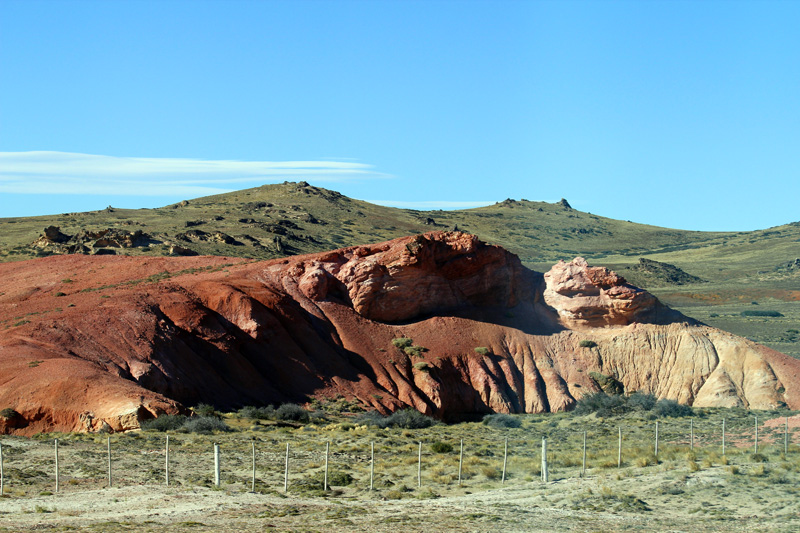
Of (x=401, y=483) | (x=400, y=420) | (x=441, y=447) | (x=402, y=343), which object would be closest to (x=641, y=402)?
(x=402, y=343)

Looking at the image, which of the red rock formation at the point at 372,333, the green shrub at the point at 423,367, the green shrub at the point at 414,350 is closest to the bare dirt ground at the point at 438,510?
the red rock formation at the point at 372,333

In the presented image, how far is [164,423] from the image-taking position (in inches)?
1166

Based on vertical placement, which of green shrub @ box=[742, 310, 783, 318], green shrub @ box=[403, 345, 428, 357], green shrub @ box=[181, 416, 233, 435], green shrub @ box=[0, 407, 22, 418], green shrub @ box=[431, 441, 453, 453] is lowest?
green shrub @ box=[431, 441, 453, 453]

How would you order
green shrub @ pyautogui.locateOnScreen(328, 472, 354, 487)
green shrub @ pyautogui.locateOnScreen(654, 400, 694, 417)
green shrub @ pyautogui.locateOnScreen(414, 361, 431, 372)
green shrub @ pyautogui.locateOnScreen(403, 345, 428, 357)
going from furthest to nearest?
1. green shrub @ pyautogui.locateOnScreen(403, 345, 428, 357)
2. green shrub @ pyautogui.locateOnScreen(414, 361, 431, 372)
3. green shrub @ pyautogui.locateOnScreen(654, 400, 694, 417)
4. green shrub @ pyautogui.locateOnScreen(328, 472, 354, 487)

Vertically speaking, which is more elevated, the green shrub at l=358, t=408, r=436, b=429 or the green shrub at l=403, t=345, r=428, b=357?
the green shrub at l=403, t=345, r=428, b=357

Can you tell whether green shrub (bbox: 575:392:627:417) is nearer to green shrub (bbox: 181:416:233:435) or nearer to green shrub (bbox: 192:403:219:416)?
green shrub (bbox: 192:403:219:416)

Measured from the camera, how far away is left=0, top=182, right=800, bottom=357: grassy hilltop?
259 ft

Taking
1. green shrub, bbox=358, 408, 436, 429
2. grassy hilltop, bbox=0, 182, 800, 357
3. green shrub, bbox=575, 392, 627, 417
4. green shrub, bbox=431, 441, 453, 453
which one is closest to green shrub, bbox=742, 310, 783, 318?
grassy hilltop, bbox=0, 182, 800, 357

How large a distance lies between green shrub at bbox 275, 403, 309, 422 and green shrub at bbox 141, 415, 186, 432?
5.73m

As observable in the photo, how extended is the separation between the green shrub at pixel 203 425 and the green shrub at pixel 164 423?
0.78 ft

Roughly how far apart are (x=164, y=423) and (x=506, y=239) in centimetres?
10519

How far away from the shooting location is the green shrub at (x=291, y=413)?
35.2m

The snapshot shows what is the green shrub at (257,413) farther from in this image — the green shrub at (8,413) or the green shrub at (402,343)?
the green shrub at (402,343)

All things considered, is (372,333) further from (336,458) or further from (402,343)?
(336,458)
